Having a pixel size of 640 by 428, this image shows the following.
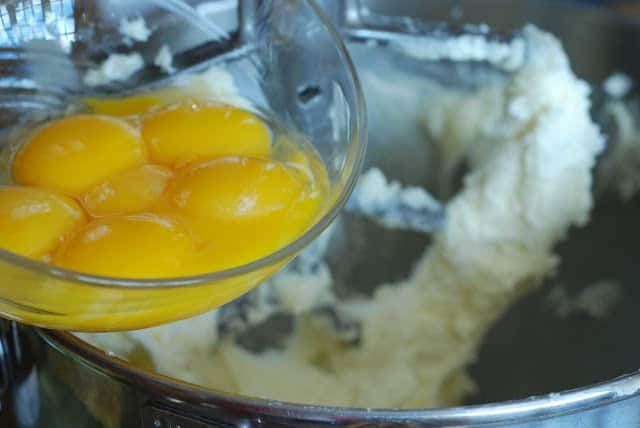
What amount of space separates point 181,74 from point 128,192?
9.8 inches

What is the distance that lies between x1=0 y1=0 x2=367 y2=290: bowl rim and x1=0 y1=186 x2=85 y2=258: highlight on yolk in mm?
59

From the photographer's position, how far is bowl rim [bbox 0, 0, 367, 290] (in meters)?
0.44

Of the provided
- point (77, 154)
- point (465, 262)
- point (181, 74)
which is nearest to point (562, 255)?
point (465, 262)

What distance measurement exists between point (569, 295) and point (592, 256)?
5cm

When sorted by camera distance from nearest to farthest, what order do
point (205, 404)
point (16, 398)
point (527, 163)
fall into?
point (205, 404) → point (16, 398) → point (527, 163)

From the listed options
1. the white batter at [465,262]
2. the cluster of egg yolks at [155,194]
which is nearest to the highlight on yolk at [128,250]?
the cluster of egg yolks at [155,194]

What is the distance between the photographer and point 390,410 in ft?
1.57

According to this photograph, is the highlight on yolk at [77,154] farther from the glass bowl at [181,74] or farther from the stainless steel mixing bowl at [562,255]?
the stainless steel mixing bowl at [562,255]

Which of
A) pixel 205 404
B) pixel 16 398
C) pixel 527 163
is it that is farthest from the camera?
pixel 527 163

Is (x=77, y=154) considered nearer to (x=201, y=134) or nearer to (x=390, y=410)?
(x=201, y=134)

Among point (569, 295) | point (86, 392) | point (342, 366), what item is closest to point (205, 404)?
point (86, 392)

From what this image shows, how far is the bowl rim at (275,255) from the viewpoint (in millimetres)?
443

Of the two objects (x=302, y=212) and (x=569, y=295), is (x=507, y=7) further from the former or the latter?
(x=302, y=212)

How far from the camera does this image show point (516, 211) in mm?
916
